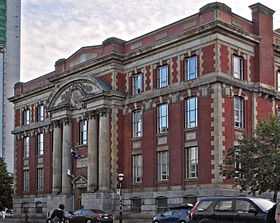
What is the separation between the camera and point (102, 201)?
54.4 meters

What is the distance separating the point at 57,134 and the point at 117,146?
954cm

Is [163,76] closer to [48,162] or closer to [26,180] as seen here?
[48,162]

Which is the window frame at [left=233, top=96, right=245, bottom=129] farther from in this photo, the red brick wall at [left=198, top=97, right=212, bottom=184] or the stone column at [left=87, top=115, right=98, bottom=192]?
the stone column at [left=87, top=115, right=98, bottom=192]

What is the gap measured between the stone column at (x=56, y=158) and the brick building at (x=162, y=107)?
10 cm

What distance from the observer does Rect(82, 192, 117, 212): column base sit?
54375 mm

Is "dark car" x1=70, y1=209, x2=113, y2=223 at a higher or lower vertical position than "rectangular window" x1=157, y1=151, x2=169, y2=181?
lower

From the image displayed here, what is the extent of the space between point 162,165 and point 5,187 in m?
29.4

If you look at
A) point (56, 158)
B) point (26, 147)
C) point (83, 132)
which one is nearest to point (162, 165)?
point (83, 132)

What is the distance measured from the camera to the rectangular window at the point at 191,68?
4947cm

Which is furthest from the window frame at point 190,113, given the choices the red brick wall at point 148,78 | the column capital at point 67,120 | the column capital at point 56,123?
the column capital at point 56,123

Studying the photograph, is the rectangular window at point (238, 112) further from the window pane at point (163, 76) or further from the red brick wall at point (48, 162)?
the red brick wall at point (48, 162)

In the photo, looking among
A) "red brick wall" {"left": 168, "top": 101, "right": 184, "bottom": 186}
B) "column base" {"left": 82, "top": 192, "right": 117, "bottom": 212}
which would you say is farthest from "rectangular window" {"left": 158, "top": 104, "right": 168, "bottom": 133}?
"column base" {"left": 82, "top": 192, "right": 117, "bottom": 212}

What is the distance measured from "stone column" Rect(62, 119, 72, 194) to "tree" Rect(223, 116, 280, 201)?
21973 millimetres

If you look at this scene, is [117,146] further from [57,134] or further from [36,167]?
[36,167]
